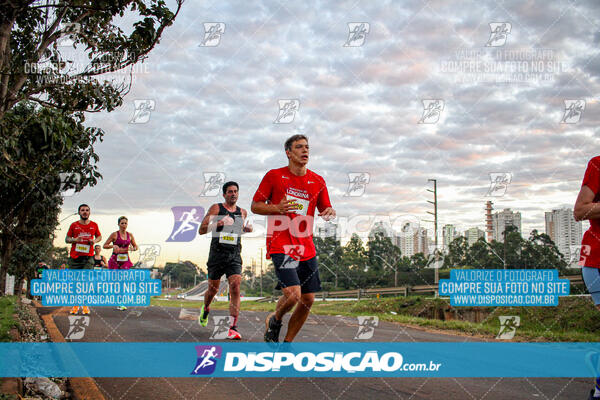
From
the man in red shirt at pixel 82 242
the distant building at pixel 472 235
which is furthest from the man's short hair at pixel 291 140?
the distant building at pixel 472 235

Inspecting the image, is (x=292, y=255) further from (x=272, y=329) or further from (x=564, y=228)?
(x=564, y=228)

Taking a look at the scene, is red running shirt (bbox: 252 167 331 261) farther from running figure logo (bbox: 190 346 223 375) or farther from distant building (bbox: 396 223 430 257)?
distant building (bbox: 396 223 430 257)

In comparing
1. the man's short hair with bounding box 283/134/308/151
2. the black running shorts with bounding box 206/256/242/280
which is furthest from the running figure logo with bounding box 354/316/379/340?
the man's short hair with bounding box 283/134/308/151

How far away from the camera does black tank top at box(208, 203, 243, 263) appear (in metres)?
7.49

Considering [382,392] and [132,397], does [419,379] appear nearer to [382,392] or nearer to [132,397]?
[382,392]

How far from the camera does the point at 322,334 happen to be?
859 cm

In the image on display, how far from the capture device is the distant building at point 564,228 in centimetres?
1435

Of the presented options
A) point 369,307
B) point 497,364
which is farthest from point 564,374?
point 369,307

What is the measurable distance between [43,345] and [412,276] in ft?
77.6

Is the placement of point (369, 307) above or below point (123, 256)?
below

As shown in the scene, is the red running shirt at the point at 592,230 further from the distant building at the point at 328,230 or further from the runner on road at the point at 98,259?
the runner on road at the point at 98,259

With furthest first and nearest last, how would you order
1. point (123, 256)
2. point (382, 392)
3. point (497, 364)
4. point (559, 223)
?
point (559, 223) < point (123, 256) < point (497, 364) < point (382, 392)

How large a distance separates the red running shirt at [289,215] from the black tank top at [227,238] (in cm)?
Answer: 256

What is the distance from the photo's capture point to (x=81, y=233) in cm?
1074
